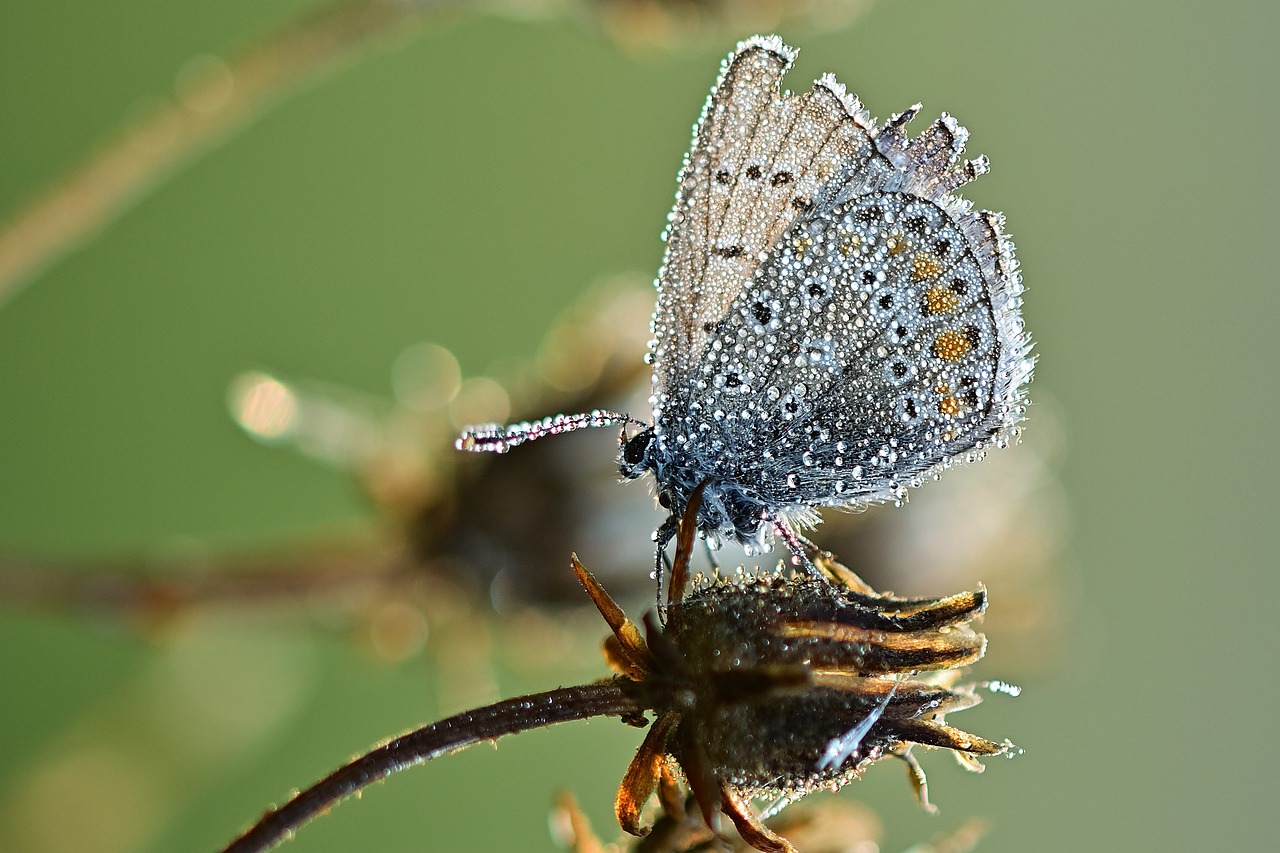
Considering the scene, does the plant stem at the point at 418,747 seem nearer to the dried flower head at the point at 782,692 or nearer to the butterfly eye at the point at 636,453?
the dried flower head at the point at 782,692

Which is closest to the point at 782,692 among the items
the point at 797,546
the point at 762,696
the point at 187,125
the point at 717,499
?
the point at 762,696

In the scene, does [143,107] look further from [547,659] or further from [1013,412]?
[1013,412]

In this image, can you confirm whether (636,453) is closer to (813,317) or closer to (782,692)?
(813,317)

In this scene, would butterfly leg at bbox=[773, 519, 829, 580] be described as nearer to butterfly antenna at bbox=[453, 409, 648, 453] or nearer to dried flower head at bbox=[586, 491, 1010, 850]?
dried flower head at bbox=[586, 491, 1010, 850]

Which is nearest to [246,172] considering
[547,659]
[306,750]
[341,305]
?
[341,305]

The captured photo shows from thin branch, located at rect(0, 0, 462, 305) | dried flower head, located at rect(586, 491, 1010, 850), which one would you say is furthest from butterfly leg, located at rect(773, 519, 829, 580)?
thin branch, located at rect(0, 0, 462, 305)

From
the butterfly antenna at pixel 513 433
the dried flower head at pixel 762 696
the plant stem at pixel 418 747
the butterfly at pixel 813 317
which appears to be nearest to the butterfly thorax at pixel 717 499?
the butterfly at pixel 813 317
